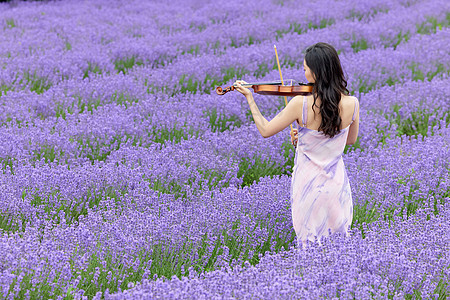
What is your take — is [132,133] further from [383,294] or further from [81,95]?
[383,294]

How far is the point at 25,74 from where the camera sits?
6488 mm

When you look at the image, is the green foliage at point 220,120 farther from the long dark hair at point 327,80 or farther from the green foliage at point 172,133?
the long dark hair at point 327,80

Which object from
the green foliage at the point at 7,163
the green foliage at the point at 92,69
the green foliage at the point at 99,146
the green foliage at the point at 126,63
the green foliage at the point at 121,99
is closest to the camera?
the green foliage at the point at 7,163

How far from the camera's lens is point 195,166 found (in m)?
4.46

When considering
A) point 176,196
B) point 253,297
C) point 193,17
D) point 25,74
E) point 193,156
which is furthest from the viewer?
point 193,17

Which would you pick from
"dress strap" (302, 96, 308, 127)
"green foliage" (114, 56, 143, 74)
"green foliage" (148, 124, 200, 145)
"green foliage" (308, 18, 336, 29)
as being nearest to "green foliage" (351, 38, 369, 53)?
"green foliage" (308, 18, 336, 29)

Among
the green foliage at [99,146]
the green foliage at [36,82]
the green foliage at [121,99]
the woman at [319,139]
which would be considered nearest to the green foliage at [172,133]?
the green foliage at [99,146]

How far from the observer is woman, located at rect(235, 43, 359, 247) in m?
3.16

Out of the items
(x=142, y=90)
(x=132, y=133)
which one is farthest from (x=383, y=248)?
(x=142, y=90)

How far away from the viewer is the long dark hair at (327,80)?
3131 mm

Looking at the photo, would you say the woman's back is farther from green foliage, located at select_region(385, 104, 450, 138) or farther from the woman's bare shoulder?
green foliage, located at select_region(385, 104, 450, 138)

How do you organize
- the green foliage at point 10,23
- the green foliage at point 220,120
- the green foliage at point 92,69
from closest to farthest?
1. the green foliage at point 220,120
2. the green foliage at point 92,69
3. the green foliage at point 10,23

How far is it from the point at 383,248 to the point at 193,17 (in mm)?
7357

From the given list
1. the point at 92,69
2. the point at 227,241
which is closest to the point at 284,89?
the point at 227,241
